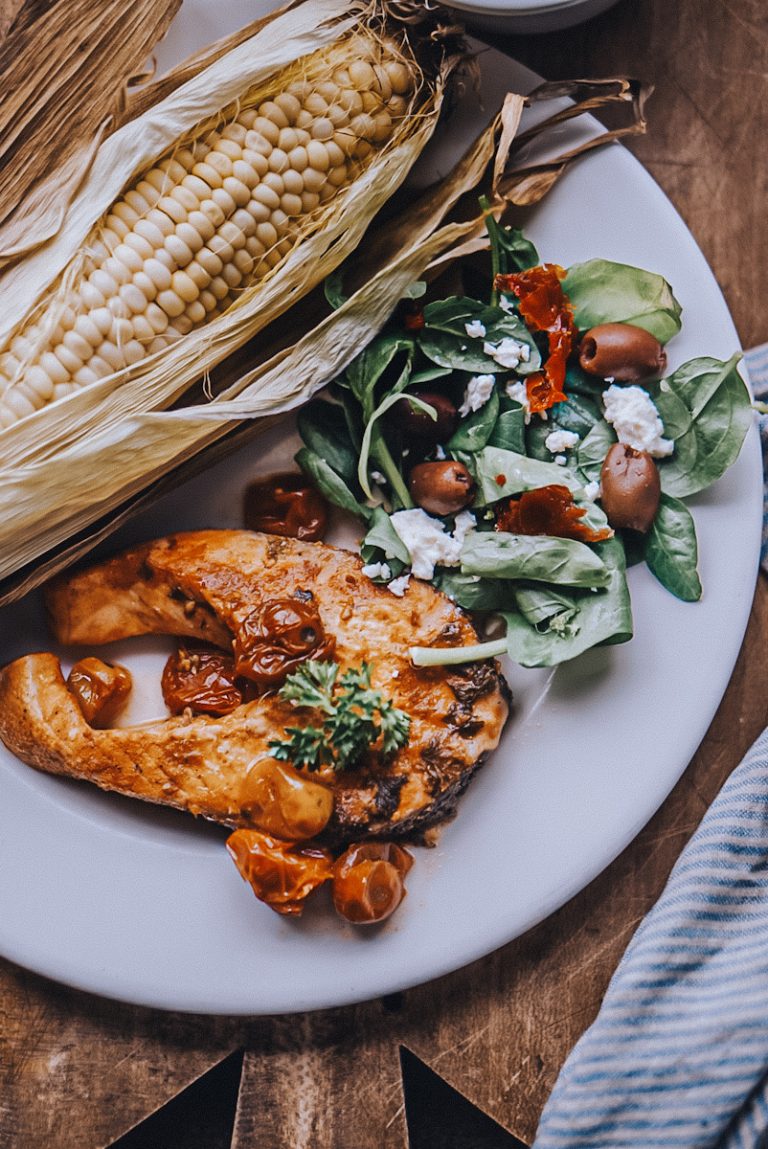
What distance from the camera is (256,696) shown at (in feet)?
6.55

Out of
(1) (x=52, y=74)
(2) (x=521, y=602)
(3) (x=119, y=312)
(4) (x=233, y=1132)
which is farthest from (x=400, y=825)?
(1) (x=52, y=74)

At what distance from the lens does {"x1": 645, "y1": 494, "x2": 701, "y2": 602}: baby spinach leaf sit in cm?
194

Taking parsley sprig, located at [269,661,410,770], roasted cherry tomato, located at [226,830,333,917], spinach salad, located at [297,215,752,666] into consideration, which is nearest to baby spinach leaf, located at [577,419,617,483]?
spinach salad, located at [297,215,752,666]

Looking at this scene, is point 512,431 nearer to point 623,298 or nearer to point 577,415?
point 577,415

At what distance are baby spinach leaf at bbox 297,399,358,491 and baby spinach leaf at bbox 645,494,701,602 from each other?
2.28 ft

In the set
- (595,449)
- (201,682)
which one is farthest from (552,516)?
(201,682)

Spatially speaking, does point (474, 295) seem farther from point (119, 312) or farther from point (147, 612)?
point (147, 612)

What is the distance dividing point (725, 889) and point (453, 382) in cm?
130

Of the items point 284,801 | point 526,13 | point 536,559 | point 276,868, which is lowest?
point 276,868

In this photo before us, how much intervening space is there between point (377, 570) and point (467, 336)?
55cm

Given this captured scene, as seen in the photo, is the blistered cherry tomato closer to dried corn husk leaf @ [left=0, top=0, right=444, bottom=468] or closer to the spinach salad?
dried corn husk leaf @ [left=0, top=0, right=444, bottom=468]

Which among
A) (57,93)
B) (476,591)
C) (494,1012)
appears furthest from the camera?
(494,1012)

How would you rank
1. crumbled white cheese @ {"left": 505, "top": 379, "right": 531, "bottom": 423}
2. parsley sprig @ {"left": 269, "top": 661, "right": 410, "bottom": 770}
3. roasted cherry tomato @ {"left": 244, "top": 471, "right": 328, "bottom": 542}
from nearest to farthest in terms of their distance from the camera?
parsley sprig @ {"left": 269, "top": 661, "right": 410, "bottom": 770}, crumbled white cheese @ {"left": 505, "top": 379, "right": 531, "bottom": 423}, roasted cherry tomato @ {"left": 244, "top": 471, "right": 328, "bottom": 542}

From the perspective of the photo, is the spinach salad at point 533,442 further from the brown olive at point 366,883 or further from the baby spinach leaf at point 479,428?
the brown olive at point 366,883
